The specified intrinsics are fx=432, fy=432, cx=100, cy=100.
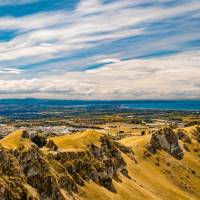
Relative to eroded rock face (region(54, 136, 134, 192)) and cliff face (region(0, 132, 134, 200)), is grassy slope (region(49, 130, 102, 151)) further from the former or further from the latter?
cliff face (region(0, 132, 134, 200))

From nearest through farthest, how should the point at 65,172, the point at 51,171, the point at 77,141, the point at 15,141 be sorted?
the point at 51,171, the point at 15,141, the point at 65,172, the point at 77,141

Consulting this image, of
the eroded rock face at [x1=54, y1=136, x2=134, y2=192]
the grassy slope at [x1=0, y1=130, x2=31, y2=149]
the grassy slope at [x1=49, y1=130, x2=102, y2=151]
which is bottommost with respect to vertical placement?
the eroded rock face at [x1=54, y1=136, x2=134, y2=192]

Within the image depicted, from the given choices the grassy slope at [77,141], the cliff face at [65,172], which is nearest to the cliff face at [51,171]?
the cliff face at [65,172]

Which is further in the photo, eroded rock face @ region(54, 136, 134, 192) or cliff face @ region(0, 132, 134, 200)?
eroded rock face @ region(54, 136, 134, 192)

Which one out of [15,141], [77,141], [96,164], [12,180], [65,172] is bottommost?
[96,164]

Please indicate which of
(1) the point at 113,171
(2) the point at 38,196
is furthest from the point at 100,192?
(2) the point at 38,196

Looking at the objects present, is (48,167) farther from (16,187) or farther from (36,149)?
(16,187)

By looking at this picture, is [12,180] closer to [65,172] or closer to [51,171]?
[51,171]

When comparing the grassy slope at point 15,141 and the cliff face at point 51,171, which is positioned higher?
the grassy slope at point 15,141

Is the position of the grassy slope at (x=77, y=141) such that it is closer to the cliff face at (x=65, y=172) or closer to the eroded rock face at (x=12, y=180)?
the cliff face at (x=65, y=172)

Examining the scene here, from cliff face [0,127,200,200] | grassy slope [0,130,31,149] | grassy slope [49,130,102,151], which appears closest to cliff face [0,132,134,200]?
cliff face [0,127,200,200]

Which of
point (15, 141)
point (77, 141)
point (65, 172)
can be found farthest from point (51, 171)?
point (77, 141)
